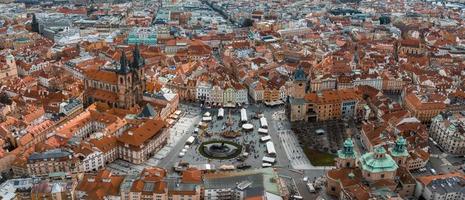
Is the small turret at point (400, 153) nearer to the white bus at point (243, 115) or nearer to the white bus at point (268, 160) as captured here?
the white bus at point (268, 160)


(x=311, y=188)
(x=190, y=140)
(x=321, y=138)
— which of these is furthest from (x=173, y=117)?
(x=311, y=188)

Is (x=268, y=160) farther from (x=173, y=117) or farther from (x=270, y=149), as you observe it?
(x=173, y=117)

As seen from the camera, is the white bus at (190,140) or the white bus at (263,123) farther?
the white bus at (263,123)

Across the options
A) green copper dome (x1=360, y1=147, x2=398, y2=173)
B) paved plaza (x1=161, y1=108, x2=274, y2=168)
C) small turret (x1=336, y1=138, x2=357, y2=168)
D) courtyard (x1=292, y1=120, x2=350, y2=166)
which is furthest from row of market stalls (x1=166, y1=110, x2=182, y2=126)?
green copper dome (x1=360, y1=147, x2=398, y2=173)

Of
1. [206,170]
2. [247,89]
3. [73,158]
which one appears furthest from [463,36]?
[73,158]

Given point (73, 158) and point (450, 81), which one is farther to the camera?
point (450, 81)

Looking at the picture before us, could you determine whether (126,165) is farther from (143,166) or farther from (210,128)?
(210,128)

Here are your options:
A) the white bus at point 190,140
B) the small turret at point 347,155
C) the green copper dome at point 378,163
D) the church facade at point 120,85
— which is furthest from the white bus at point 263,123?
the green copper dome at point 378,163

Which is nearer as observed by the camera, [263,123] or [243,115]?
[263,123]

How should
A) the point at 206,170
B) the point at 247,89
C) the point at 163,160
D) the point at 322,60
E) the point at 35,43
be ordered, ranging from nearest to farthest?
the point at 206,170
the point at 163,160
the point at 247,89
the point at 322,60
the point at 35,43
